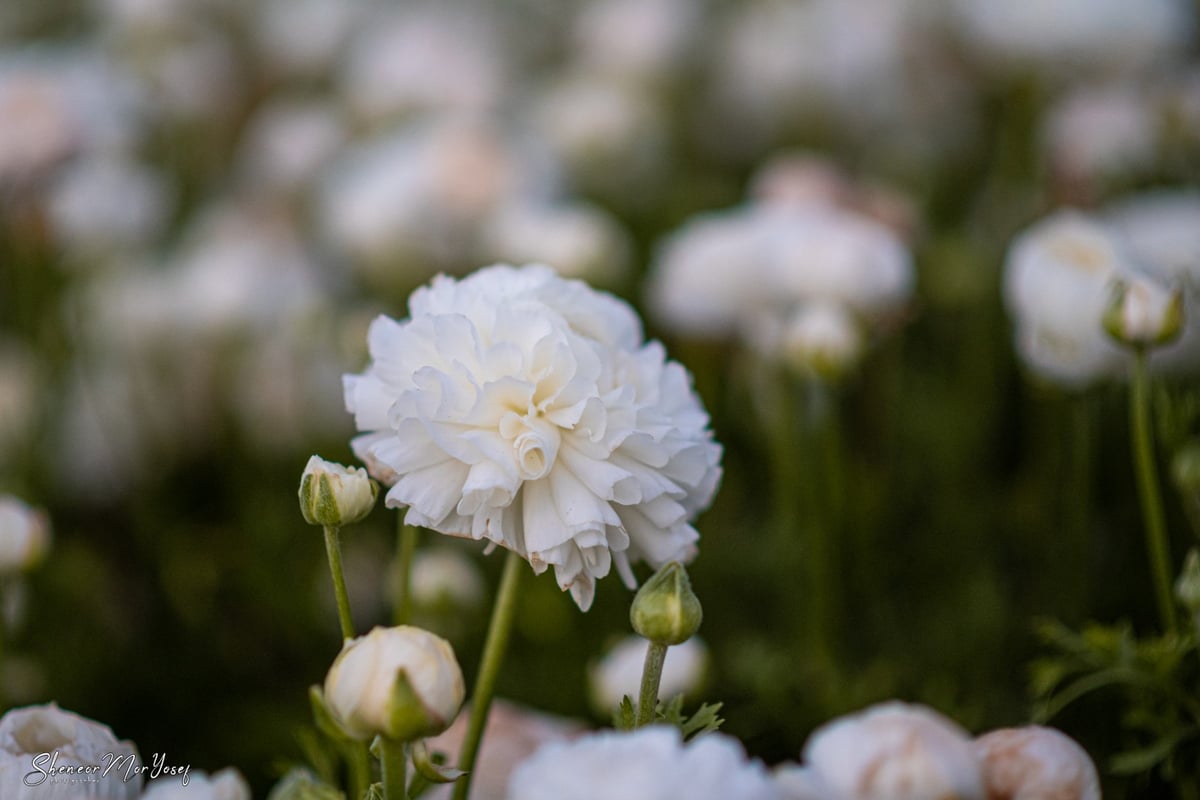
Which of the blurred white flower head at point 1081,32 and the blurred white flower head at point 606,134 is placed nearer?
the blurred white flower head at point 1081,32

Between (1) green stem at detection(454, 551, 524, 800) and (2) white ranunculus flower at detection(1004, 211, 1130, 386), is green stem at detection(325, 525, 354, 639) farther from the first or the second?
(2) white ranunculus flower at detection(1004, 211, 1130, 386)

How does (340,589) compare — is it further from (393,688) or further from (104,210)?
(104,210)

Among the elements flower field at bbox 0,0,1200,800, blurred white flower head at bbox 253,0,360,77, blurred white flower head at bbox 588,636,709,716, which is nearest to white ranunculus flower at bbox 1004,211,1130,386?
flower field at bbox 0,0,1200,800

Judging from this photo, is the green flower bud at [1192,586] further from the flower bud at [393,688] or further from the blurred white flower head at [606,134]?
the blurred white flower head at [606,134]

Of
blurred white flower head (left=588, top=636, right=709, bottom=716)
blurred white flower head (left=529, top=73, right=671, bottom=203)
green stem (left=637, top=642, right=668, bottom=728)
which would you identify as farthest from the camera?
blurred white flower head (left=529, top=73, right=671, bottom=203)

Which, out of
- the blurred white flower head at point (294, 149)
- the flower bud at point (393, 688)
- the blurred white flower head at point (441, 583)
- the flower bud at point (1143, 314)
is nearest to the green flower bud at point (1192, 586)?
the flower bud at point (1143, 314)

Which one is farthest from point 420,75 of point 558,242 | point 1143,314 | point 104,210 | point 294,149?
point 1143,314
